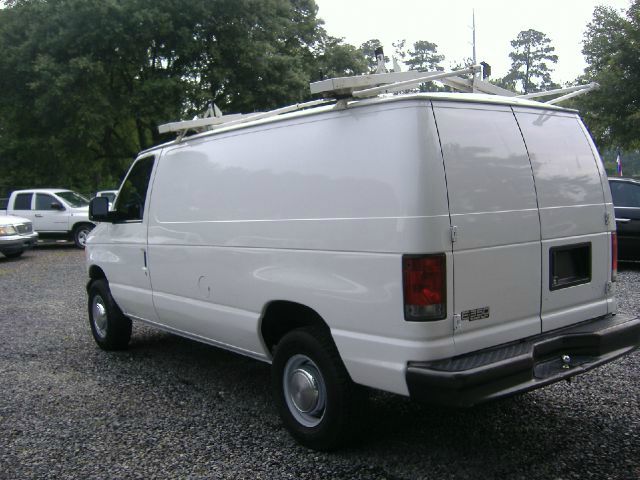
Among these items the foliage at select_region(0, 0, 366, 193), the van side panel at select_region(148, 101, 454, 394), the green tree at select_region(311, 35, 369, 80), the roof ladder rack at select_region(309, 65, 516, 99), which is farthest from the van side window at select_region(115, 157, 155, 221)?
the green tree at select_region(311, 35, 369, 80)

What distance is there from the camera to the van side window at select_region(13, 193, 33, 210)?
62.7 feet

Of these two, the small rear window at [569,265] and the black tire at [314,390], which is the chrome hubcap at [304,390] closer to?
the black tire at [314,390]

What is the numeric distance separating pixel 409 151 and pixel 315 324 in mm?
1348

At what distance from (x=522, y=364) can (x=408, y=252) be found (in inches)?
34.8

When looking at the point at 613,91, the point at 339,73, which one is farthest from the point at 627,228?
the point at 339,73

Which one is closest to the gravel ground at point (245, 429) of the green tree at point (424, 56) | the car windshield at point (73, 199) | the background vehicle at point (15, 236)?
the background vehicle at point (15, 236)

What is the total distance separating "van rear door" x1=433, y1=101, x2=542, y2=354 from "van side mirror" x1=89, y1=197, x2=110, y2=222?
3857 millimetres

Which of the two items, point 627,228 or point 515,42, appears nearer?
point 627,228

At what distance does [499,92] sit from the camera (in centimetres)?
483

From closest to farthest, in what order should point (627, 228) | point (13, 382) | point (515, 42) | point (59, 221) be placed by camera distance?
point (13, 382) < point (627, 228) < point (59, 221) < point (515, 42)

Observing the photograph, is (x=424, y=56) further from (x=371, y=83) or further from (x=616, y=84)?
(x=371, y=83)

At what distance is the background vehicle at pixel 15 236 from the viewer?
1600 cm

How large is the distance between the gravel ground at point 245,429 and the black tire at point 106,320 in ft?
0.94

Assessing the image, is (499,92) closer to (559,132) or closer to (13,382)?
(559,132)
